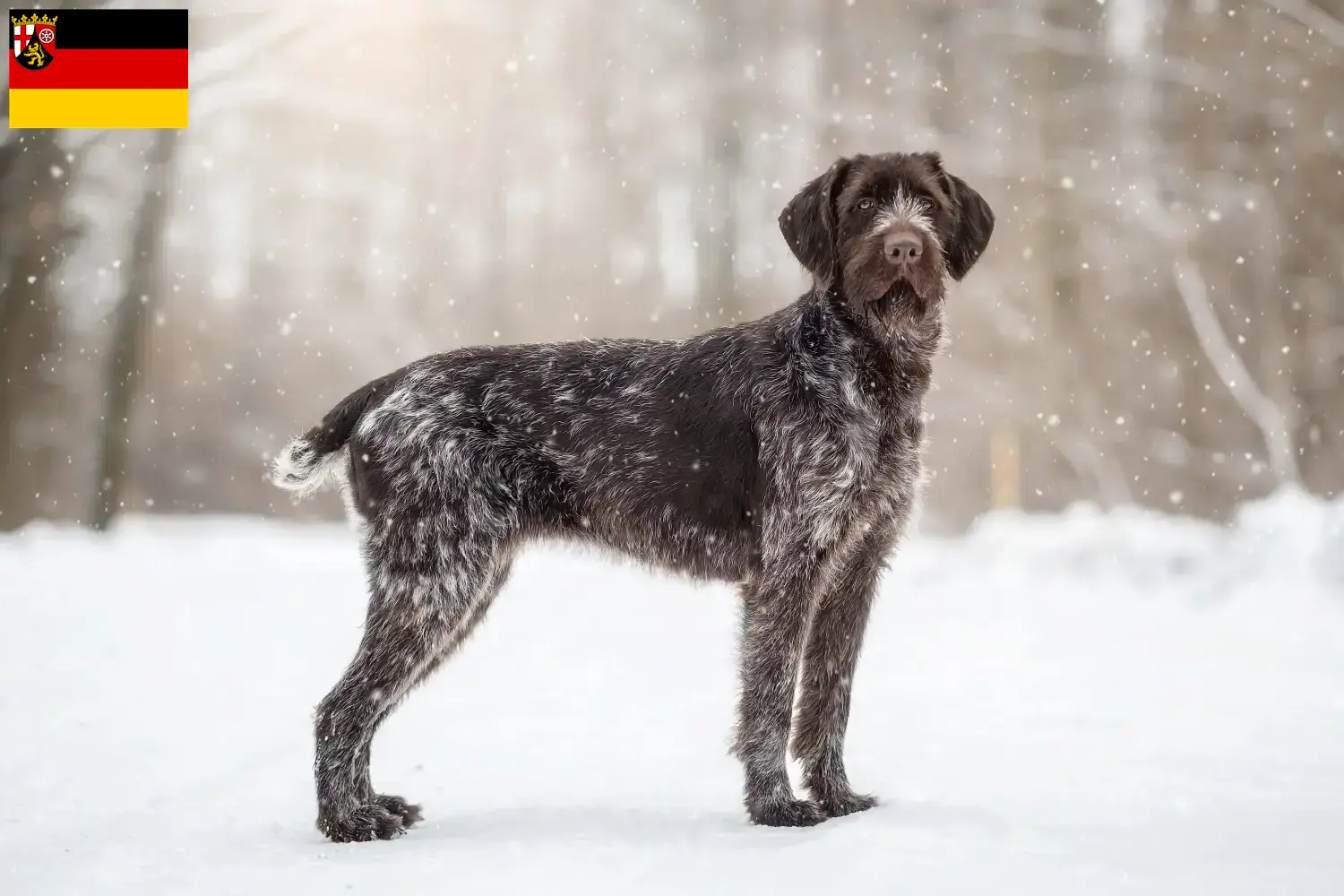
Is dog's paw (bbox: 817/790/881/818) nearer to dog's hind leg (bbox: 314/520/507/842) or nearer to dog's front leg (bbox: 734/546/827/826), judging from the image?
dog's front leg (bbox: 734/546/827/826)

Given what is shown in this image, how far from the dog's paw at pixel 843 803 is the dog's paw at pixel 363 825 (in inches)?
67.5

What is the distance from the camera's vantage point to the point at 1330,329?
14.5 meters

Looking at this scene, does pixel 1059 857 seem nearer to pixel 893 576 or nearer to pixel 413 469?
pixel 413 469

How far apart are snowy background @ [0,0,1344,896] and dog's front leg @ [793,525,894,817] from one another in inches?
12.3

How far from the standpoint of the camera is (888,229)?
467cm

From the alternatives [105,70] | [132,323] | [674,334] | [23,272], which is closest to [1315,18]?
[674,334]

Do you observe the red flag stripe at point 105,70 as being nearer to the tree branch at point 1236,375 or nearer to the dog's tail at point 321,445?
the dog's tail at point 321,445

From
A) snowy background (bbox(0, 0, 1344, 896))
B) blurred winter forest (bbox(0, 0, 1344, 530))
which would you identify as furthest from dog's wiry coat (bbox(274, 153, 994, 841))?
blurred winter forest (bbox(0, 0, 1344, 530))

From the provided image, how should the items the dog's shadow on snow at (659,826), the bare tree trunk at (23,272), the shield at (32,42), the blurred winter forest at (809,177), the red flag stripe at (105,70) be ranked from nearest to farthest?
the dog's shadow on snow at (659,826)
the red flag stripe at (105,70)
the shield at (32,42)
the bare tree trunk at (23,272)
the blurred winter forest at (809,177)

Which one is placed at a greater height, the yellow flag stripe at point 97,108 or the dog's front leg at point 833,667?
the yellow flag stripe at point 97,108

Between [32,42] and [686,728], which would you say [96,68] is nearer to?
[32,42]

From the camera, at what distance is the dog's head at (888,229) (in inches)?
185

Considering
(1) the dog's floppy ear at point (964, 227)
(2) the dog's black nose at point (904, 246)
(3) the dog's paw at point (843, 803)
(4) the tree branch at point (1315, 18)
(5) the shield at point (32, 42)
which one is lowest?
(3) the dog's paw at point (843, 803)

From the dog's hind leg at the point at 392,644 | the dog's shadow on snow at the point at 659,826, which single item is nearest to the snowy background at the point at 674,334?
the dog's shadow on snow at the point at 659,826
